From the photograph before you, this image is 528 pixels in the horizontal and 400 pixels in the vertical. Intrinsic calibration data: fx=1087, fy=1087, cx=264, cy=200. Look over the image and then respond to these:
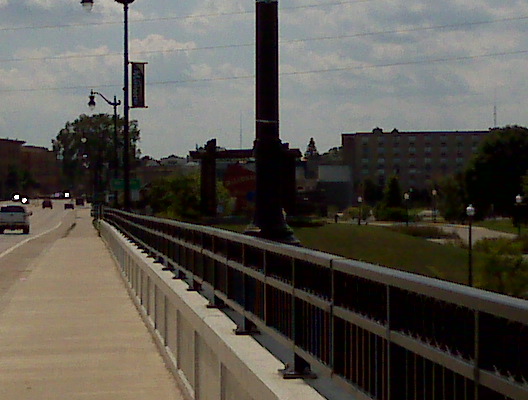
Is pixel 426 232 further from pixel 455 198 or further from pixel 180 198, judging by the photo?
pixel 455 198

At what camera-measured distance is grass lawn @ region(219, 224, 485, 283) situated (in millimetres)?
51875

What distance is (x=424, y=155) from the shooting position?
181625mm

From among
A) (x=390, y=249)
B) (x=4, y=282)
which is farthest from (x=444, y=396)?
(x=390, y=249)

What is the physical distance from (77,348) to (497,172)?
107380 millimetres

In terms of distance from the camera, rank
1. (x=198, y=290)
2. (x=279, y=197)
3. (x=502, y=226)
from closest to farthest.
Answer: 1. (x=279, y=197)
2. (x=198, y=290)
3. (x=502, y=226)

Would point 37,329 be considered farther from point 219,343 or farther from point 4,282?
point 4,282

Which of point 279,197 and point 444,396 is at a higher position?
point 279,197

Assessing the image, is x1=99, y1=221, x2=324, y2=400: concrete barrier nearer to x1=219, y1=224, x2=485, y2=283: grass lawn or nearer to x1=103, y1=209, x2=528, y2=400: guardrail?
x1=103, y1=209, x2=528, y2=400: guardrail

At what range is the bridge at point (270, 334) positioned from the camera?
3697 mm

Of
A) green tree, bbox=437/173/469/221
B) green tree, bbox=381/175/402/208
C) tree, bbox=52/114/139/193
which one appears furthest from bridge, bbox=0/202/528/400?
tree, bbox=52/114/139/193

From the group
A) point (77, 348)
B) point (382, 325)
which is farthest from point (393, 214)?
point (382, 325)

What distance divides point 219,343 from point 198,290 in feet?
12.0

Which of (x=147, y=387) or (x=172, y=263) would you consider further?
(x=172, y=263)

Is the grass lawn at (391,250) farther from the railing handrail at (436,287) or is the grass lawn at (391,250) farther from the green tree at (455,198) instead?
the green tree at (455,198)
